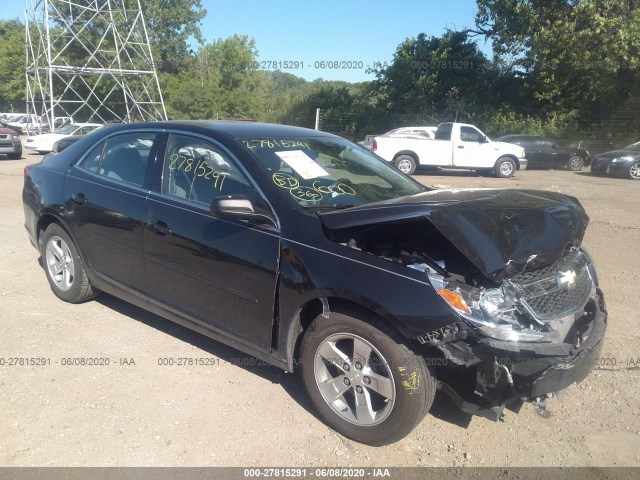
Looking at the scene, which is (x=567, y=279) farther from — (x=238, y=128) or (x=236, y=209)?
(x=238, y=128)

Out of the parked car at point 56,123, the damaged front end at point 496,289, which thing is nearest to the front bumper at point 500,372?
→ the damaged front end at point 496,289

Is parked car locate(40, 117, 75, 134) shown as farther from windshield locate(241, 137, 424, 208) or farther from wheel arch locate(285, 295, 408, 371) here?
wheel arch locate(285, 295, 408, 371)

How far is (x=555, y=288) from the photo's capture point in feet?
10.5

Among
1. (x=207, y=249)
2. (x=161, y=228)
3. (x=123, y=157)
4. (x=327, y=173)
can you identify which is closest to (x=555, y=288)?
(x=327, y=173)

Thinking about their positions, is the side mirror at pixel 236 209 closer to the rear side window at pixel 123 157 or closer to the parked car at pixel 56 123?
the rear side window at pixel 123 157

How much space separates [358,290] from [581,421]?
1.71 meters

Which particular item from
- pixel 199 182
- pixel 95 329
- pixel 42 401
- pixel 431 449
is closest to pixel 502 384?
pixel 431 449

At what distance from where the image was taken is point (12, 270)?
6094 millimetres

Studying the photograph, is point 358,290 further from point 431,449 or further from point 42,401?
point 42,401

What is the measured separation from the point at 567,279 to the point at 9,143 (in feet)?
66.9

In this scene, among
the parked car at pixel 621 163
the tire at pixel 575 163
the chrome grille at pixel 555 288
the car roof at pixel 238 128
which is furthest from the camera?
the tire at pixel 575 163

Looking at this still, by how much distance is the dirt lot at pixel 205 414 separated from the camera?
3061 millimetres

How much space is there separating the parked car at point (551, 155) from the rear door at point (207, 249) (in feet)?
63.4

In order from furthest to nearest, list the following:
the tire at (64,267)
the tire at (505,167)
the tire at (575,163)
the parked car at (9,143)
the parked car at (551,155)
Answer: the tire at (575,163) → the parked car at (551,155) → the parked car at (9,143) → the tire at (505,167) → the tire at (64,267)
